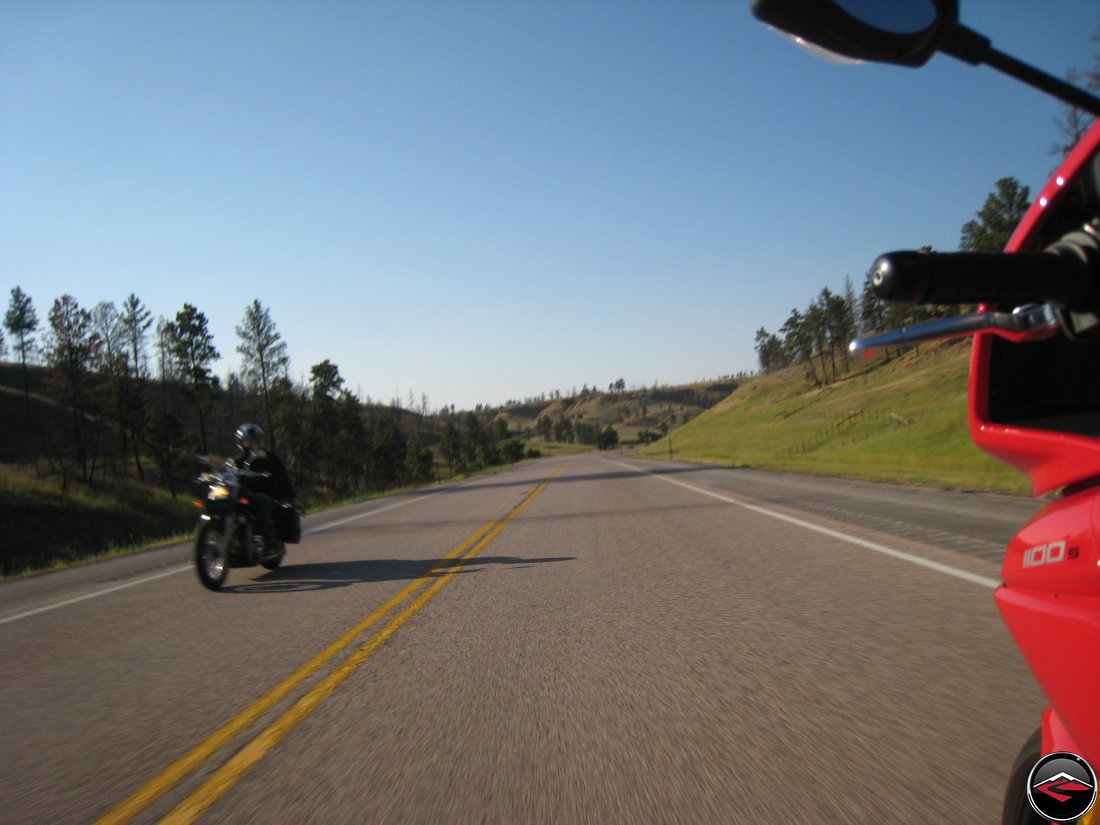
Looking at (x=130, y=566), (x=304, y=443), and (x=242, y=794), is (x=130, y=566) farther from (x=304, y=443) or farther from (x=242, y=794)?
(x=304, y=443)

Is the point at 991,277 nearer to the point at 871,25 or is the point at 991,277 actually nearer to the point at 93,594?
the point at 871,25

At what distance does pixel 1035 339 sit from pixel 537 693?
3.44m

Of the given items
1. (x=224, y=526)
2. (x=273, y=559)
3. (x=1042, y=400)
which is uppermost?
(x=1042, y=400)

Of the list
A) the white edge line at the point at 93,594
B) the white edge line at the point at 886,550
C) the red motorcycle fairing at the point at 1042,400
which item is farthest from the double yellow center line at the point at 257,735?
the white edge line at the point at 93,594

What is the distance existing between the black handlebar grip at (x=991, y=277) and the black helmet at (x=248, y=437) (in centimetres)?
893

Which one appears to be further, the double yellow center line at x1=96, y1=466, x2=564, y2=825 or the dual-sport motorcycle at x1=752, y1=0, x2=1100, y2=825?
the double yellow center line at x1=96, y1=466, x2=564, y2=825

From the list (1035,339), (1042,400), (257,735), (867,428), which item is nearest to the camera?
(1035,339)

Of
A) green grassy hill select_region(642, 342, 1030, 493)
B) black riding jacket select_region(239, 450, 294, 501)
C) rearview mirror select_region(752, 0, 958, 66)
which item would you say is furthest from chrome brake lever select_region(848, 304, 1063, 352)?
green grassy hill select_region(642, 342, 1030, 493)

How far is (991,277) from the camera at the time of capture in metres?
1.58

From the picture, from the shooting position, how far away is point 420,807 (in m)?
2.93

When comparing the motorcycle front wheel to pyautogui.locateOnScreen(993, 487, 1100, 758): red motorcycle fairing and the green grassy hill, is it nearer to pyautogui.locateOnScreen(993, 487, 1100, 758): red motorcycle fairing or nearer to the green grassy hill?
pyautogui.locateOnScreen(993, 487, 1100, 758): red motorcycle fairing

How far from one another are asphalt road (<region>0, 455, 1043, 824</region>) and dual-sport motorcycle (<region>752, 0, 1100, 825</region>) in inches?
45.8

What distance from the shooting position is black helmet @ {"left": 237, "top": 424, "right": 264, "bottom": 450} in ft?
30.0

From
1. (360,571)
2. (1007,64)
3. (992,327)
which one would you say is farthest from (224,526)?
(1007,64)
